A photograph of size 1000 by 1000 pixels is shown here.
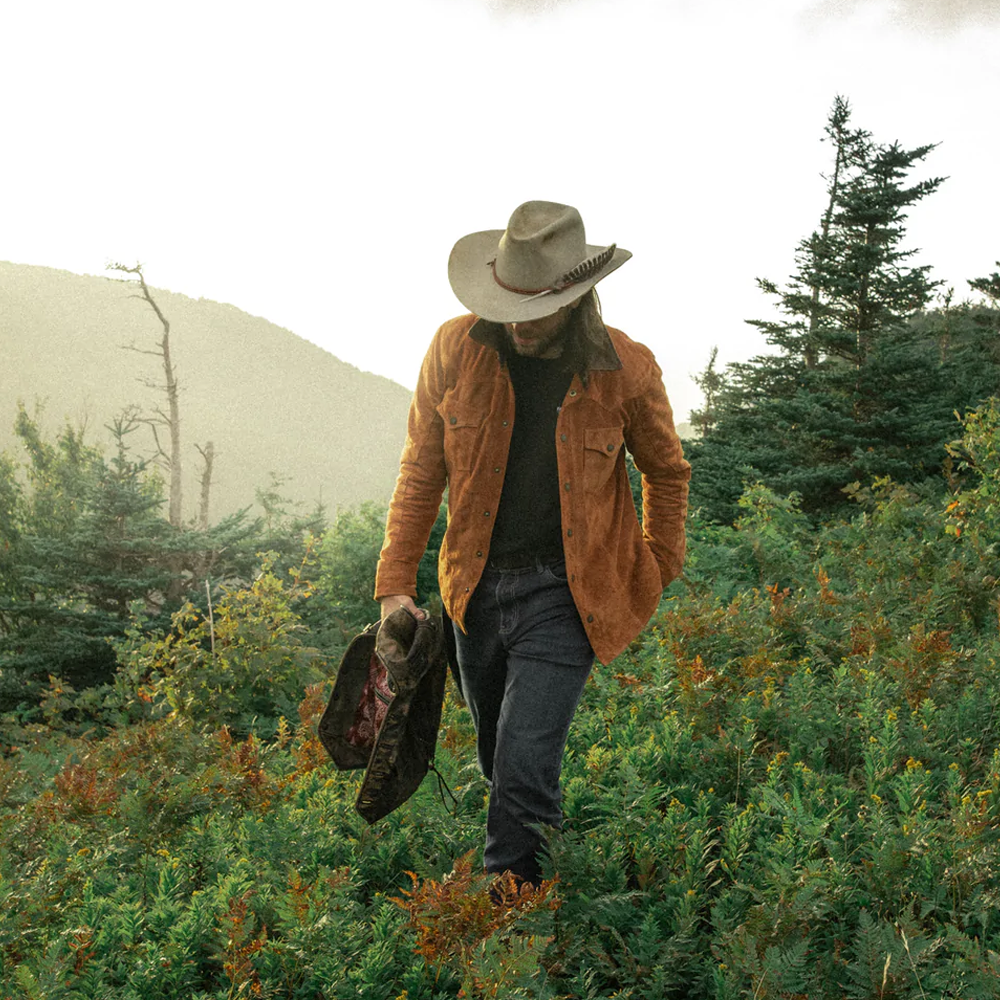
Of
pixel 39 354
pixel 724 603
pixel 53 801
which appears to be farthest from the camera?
pixel 39 354

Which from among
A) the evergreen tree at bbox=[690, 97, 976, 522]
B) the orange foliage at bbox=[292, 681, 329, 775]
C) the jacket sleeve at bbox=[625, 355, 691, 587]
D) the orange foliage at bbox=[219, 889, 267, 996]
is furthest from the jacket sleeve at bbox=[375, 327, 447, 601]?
the evergreen tree at bbox=[690, 97, 976, 522]

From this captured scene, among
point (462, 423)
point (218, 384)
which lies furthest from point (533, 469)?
point (218, 384)

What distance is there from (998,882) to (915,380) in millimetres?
13718

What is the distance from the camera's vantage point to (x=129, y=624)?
16.9m

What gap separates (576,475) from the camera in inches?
111

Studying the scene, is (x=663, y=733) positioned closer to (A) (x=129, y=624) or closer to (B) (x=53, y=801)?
(B) (x=53, y=801)

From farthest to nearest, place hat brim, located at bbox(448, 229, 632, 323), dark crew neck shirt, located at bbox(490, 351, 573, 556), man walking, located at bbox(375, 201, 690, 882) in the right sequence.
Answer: dark crew neck shirt, located at bbox(490, 351, 573, 556) → man walking, located at bbox(375, 201, 690, 882) → hat brim, located at bbox(448, 229, 632, 323)

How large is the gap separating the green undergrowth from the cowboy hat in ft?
5.82

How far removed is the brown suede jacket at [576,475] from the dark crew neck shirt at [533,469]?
6 centimetres

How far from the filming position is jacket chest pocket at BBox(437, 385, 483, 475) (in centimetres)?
292

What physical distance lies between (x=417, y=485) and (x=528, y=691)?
0.86 m

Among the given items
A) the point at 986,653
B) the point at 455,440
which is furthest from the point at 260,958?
the point at 986,653

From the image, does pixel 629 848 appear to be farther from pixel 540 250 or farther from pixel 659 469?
pixel 540 250

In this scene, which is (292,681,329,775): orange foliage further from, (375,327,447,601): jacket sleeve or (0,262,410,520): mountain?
(0,262,410,520): mountain
